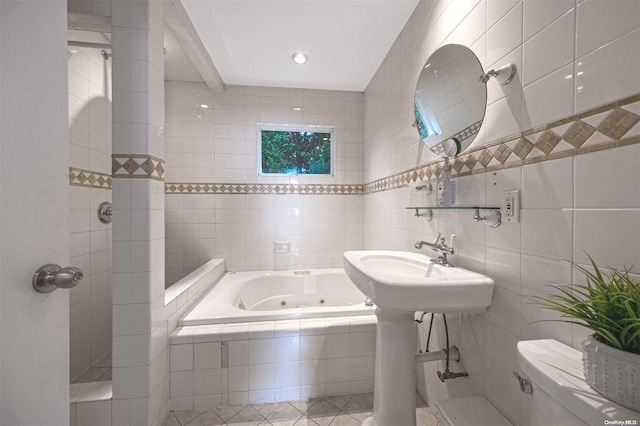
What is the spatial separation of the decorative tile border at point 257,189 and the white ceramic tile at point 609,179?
2.12 metres

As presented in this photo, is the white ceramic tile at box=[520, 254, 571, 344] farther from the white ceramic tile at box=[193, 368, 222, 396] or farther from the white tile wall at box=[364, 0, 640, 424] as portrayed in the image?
the white ceramic tile at box=[193, 368, 222, 396]

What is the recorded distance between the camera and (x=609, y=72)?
0.61m

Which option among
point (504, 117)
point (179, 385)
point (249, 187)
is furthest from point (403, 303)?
point (249, 187)

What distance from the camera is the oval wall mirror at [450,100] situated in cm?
108

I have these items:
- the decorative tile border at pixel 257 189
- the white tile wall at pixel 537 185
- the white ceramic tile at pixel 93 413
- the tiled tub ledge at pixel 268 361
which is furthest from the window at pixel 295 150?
the white ceramic tile at pixel 93 413

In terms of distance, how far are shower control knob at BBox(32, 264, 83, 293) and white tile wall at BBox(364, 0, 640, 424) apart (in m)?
1.22

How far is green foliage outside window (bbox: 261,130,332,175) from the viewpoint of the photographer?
8.87 ft

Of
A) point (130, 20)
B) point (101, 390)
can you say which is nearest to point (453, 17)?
point (130, 20)

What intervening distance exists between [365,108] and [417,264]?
196 cm

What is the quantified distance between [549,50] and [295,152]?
223 cm

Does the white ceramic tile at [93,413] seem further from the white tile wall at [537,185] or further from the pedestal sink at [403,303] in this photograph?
the white tile wall at [537,185]

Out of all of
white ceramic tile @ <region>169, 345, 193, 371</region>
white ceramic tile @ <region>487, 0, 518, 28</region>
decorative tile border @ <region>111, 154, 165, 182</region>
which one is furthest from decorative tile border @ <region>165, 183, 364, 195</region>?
white ceramic tile @ <region>487, 0, 518, 28</region>

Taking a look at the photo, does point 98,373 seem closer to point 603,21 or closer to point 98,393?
point 98,393

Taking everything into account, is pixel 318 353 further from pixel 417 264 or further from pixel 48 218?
pixel 48 218
